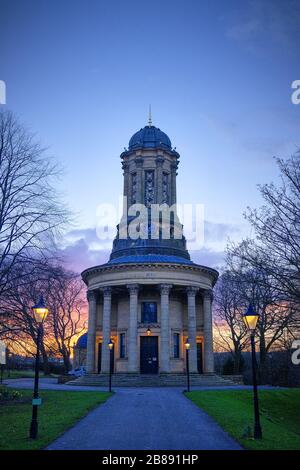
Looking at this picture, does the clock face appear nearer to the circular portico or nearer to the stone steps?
the circular portico

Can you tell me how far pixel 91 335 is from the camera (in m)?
49.2

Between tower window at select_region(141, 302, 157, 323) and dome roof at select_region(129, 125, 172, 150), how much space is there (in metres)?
22.3

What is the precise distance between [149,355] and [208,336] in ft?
23.3

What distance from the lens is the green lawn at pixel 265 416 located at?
13.2 meters

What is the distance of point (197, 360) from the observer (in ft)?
161

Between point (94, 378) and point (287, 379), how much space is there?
73.9 feet

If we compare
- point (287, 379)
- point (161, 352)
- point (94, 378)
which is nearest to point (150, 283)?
point (161, 352)

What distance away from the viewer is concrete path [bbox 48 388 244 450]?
12.0m

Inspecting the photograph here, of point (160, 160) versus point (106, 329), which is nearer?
point (106, 329)

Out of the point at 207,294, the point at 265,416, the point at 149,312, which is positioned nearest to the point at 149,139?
the point at 207,294

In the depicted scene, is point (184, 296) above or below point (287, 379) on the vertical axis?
above

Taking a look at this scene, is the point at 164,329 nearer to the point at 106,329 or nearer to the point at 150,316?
the point at 150,316

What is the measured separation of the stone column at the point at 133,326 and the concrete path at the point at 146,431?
2316cm
